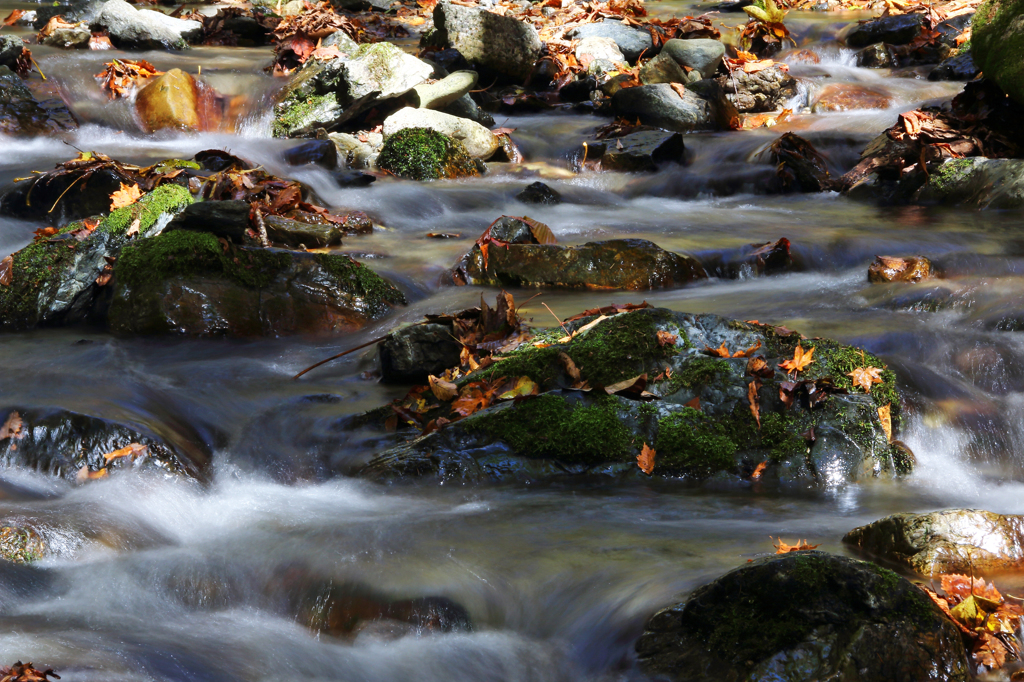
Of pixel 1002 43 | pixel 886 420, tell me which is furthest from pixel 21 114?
pixel 1002 43

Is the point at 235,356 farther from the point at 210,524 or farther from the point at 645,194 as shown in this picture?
the point at 645,194

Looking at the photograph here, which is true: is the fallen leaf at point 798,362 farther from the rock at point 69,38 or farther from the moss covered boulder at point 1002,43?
the rock at point 69,38

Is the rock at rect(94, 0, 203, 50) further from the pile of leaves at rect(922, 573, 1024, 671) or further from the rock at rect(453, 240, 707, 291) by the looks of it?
the pile of leaves at rect(922, 573, 1024, 671)

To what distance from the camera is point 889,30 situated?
46.3 ft

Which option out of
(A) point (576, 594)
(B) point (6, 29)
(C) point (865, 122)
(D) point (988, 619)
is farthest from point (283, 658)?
(B) point (6, 29)

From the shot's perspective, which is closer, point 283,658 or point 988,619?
point 988,619

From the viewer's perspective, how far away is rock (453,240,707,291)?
639 centimetres

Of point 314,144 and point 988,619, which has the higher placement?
point 314,144

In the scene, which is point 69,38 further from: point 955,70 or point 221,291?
point 955,70

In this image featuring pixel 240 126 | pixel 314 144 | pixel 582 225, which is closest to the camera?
pixel 582 225

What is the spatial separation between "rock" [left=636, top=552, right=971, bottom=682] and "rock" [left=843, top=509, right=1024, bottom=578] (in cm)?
45

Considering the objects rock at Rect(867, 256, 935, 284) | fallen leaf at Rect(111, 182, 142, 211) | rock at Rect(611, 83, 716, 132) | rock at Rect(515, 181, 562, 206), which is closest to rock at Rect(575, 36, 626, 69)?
rock at Rect(611, 83, 716, 132)

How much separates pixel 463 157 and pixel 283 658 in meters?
8.43

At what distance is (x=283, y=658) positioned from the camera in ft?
8.78
